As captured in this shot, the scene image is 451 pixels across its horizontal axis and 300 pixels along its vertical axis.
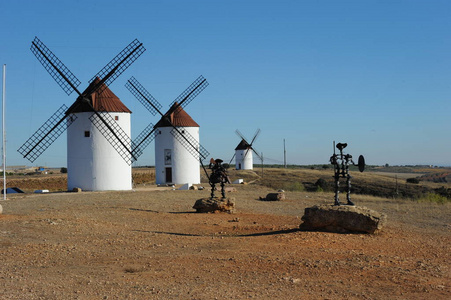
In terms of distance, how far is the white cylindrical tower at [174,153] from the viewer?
1743 inches

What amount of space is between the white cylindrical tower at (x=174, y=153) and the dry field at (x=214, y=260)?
25992mm

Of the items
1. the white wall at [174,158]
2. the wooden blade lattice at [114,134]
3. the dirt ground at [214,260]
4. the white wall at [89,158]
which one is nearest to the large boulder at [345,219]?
the dirt ground at [214,260]

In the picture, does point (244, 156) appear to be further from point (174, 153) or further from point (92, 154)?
point (92, 154)

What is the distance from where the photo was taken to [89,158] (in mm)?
34562

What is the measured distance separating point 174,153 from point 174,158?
455 mm

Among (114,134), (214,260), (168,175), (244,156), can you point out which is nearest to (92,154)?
(114,134)

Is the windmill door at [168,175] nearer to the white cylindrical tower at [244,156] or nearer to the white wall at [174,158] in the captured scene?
the white wall at [174,158]

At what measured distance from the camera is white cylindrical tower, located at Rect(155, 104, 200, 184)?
1743 inches

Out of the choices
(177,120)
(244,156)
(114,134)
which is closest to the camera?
(114,134)

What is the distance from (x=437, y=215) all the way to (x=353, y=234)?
8.78 m

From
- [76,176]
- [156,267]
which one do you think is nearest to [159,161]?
[76,176]

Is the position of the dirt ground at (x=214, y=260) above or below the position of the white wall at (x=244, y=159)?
below

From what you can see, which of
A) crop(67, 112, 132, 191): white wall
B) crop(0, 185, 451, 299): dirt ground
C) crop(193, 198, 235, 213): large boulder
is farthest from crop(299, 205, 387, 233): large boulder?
crop(67, 112, 132, 191): white wall

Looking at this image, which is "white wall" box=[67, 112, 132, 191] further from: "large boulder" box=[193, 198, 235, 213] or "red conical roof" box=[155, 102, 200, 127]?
A: "large boulder" box=[193, 198, 235, 213]
